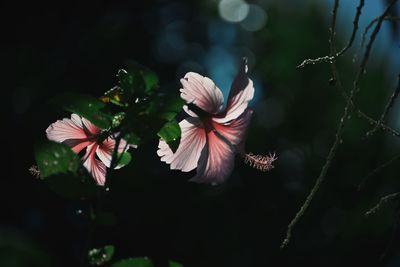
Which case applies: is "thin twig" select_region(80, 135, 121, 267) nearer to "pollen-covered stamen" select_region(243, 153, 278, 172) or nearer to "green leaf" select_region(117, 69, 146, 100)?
"green leaf" select_region(117, 69, 146, 100)

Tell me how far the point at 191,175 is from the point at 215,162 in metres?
4.41

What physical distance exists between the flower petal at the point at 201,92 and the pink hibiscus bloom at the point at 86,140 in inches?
4.3

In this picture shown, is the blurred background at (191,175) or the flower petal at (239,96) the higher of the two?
the flower petal at (239,96)

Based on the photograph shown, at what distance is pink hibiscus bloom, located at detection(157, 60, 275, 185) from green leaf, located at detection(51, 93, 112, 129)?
0.12 m

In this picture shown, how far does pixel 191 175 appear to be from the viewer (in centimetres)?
516

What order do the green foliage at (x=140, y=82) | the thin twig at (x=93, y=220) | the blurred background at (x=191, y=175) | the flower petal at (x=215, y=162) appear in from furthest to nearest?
the blurred background at (x=191, y=175), the flower petal at (x=215, y=162), the green foliage at (x=140, y=82), the thin twig at (x=93, y=220)

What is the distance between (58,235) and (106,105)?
5765 mm

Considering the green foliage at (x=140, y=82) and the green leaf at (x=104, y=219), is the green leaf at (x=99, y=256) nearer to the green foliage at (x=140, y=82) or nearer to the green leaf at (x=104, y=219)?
the green leaf at (x=104, y=219)

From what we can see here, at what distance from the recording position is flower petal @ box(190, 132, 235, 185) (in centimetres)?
73

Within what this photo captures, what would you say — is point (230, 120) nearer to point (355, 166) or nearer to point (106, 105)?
point (106, 105)

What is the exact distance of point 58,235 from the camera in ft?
20.3

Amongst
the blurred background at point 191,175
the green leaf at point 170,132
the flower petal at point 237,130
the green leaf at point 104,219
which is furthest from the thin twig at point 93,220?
the blurred background at point 191,175

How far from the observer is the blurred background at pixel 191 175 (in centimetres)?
609

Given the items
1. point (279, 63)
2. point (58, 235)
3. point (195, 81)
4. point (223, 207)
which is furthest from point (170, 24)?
point (195, 81)
